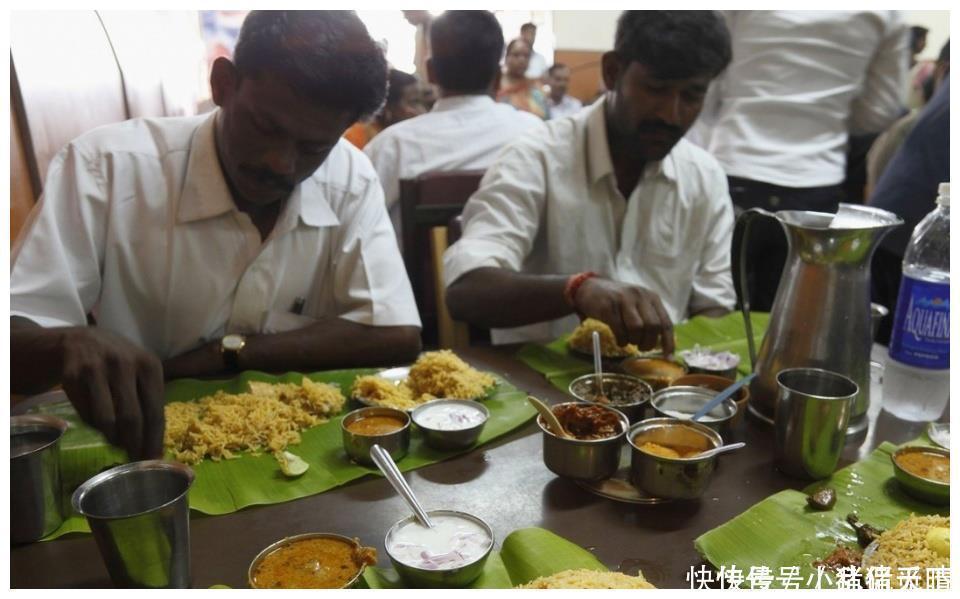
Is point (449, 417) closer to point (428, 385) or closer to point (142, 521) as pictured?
point (428, 385)

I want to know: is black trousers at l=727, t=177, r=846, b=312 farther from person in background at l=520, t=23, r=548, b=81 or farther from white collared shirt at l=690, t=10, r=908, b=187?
person in background at l=520, t=23, r=548, b=81

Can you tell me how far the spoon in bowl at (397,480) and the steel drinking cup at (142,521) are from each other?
306mm

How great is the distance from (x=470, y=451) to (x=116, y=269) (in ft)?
3.85

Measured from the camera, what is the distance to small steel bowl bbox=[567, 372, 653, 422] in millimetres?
1379

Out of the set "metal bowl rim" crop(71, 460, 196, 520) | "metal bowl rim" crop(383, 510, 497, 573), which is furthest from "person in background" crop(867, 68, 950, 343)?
"metal bowl rim" crop(71, 460, 196, 520)

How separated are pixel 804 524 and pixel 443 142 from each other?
8.25ft

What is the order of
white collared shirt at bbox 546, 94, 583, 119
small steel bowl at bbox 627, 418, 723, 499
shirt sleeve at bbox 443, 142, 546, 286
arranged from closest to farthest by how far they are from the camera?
1. small steel bowl at bbox 627, 418, 723, 499
2. shirt sleeve at bbox 443, 142, 546, 286
3. white collared shirt at bbox 546, 94, 583, 119

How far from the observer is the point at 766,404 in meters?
1.41

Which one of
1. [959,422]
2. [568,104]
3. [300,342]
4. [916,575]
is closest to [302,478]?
[300,342]

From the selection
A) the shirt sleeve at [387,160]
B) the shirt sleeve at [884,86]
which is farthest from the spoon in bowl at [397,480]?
the shirt sleeve at [884,86]

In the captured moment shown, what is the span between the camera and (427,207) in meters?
2.54

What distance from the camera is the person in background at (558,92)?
666 cm

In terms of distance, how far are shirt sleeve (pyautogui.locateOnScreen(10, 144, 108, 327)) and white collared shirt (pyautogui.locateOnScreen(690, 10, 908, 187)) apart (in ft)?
8.80
